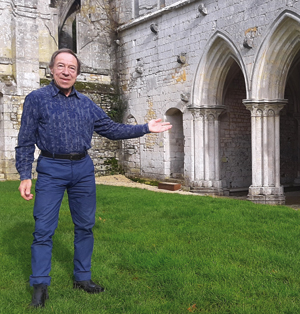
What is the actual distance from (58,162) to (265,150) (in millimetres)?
7532

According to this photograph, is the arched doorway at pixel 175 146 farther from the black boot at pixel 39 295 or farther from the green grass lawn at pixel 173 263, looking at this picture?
the black boot at pixel 39 295

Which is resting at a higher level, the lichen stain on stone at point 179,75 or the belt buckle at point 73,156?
the lichen stain on stone at point 179,75

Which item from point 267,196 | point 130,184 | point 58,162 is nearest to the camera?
point 58,162

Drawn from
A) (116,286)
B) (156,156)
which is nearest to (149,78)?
(156,156)

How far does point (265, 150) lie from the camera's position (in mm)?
9969

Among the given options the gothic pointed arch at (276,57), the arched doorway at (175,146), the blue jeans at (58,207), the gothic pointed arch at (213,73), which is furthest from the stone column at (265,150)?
the blue jeans at (58,207)

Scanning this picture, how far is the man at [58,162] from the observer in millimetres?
3111

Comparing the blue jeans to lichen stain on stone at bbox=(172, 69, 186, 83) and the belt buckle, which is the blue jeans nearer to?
the belt buckle

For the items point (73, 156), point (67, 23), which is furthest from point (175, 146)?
point (73, 156)

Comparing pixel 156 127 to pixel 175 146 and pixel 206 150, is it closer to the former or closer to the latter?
pixel 206 150

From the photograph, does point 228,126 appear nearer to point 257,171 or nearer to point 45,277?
point 257,171

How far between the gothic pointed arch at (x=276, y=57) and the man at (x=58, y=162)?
687 cm

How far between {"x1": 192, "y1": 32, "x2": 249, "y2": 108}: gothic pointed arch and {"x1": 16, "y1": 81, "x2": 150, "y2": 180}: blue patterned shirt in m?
8.08

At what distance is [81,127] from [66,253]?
5.30ft
